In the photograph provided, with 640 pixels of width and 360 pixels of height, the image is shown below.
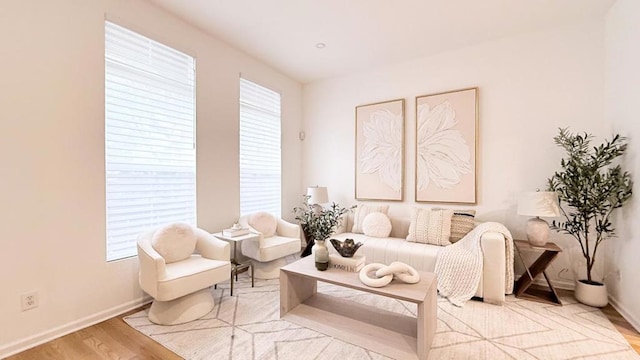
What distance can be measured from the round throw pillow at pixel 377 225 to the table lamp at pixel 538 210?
4.85 feet

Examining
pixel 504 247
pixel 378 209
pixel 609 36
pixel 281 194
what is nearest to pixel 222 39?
pixel 281 194

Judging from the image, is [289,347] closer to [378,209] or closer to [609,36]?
[378,209]

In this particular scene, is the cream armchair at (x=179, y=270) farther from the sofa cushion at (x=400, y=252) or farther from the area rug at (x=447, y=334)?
the sofa cushion at (x=400, y=252)

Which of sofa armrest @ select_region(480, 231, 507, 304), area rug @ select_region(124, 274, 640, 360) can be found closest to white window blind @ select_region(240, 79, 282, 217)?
area rug @ select_region(124, 274, 640, 360)

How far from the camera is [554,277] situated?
3.08 meters

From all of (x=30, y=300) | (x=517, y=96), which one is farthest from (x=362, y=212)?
(x=30, y=300)

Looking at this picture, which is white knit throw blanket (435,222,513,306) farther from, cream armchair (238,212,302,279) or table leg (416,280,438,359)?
cream armchair (238,212,302,279)

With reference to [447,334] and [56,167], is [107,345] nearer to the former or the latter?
[56,167]

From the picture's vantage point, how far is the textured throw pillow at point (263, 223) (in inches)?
139

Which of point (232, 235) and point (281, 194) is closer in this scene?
point (232, 235)

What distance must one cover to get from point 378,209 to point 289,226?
1.28 meters

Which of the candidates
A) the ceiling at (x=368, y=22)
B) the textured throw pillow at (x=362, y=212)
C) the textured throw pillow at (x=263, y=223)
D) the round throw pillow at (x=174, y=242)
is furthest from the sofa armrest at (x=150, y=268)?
the textured throw pillow at (x=362, y=212)

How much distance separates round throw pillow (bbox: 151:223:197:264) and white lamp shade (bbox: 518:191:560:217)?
11.1ft

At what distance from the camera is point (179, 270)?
2348 mm
